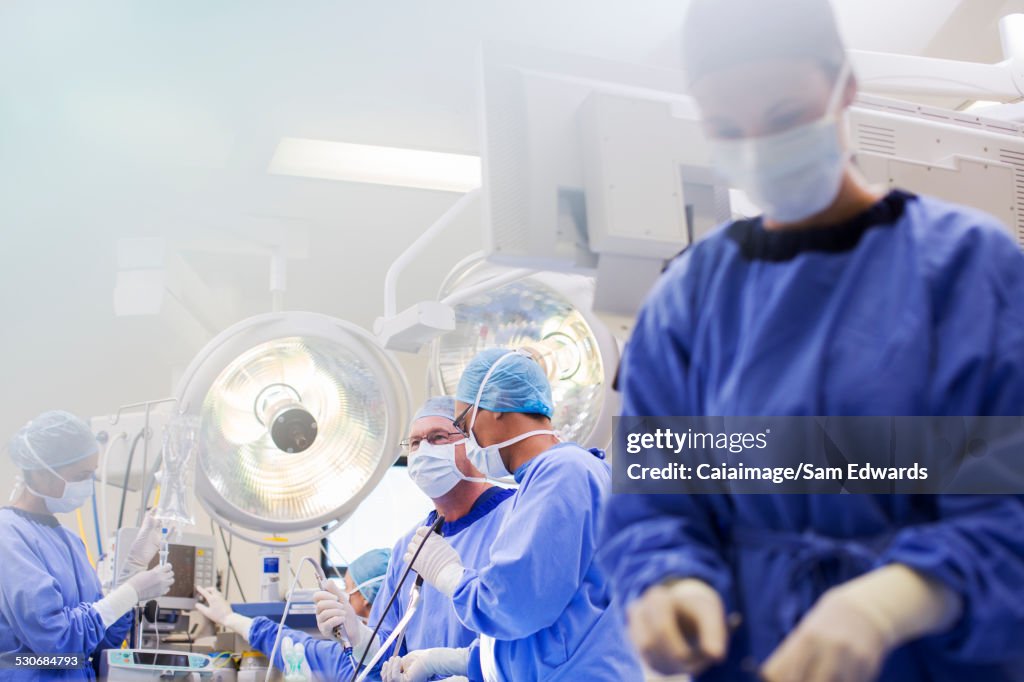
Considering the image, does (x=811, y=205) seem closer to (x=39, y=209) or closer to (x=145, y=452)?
(x=145, y=452)

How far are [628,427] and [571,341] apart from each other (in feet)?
3.33

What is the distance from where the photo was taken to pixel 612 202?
121cm

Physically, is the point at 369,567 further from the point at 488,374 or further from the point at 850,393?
the point at 850,393

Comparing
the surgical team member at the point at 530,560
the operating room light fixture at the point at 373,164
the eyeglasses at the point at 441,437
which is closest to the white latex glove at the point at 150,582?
the eyeglasses at the point at 441,437

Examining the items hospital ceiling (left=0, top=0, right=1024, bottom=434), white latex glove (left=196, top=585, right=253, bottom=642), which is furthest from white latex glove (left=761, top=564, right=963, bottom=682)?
white latex glove (left=196, top=585, right=253, bottom=642)

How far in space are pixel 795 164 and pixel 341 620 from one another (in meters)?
1.84

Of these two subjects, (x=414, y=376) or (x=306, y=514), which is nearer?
(x=306, y=514)

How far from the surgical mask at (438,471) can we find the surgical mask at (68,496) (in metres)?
1.35

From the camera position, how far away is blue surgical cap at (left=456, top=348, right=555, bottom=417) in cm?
198

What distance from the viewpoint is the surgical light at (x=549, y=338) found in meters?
1.77

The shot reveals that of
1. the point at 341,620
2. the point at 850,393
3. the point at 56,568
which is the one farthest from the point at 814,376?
the point at 56,568

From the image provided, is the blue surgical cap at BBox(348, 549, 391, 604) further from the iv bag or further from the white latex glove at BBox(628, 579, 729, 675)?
the white latex glove at BBox(628, 579, 729, 675)

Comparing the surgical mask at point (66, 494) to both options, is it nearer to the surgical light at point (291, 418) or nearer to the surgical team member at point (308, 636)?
the surgical team member at point (308, 636)

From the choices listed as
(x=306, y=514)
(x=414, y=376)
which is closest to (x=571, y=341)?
(x=306, y=514)
